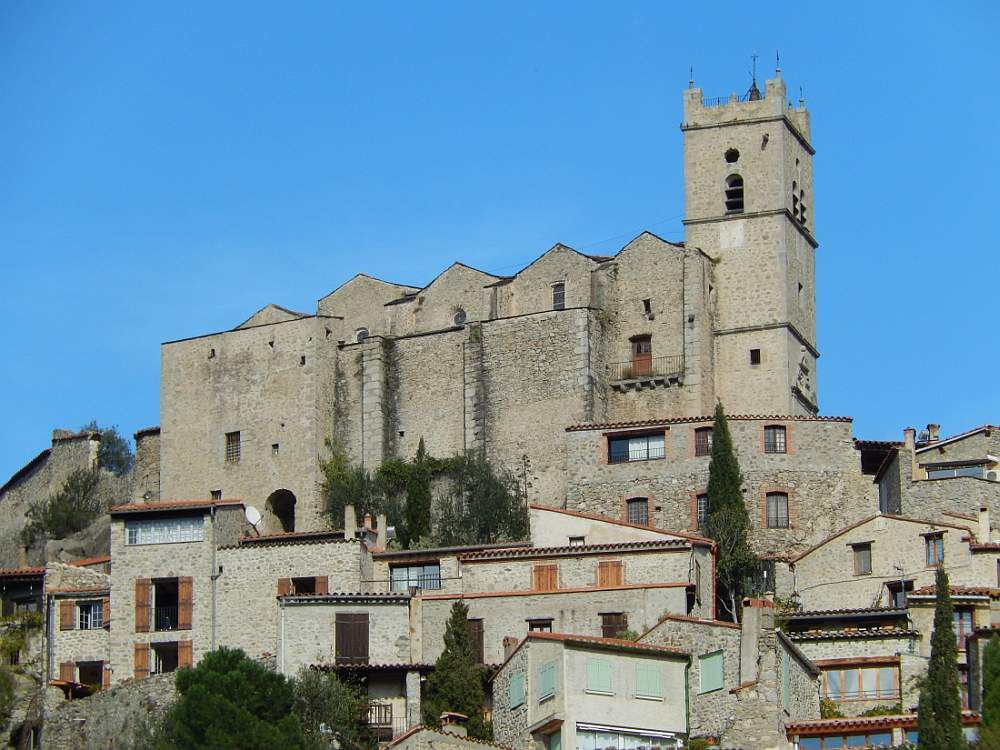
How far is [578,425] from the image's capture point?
242ft

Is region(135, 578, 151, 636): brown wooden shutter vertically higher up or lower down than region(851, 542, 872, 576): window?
lower down

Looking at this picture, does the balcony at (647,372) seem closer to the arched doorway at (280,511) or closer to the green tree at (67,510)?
the arched doorway at (280,511)

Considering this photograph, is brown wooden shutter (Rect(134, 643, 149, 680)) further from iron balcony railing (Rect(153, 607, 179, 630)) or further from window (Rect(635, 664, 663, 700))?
window (Rect(635, 664, 663, 700))

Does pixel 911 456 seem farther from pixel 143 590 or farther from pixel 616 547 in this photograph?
pixel 143 590

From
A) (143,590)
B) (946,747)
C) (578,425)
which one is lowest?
(946,747)

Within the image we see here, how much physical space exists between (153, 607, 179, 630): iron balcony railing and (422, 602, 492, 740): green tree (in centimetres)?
972

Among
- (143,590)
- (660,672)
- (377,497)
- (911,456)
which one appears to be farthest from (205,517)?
(911,456)

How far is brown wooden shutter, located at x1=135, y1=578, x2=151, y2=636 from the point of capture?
2537 inches

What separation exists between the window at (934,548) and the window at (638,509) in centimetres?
1074

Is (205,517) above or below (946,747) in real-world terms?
above

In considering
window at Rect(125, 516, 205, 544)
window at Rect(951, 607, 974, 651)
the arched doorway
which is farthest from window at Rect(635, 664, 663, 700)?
the arched doorway

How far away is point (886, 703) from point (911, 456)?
15.7 meters

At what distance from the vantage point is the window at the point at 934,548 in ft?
206

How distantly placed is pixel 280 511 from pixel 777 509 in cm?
1956
